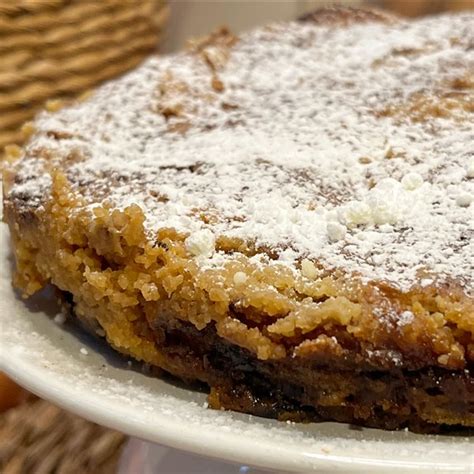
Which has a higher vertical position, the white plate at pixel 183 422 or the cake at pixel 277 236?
the cake at pixel 277 236

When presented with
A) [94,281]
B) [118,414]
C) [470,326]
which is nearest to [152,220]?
[94,281]

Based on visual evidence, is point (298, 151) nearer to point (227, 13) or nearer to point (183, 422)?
point (183, 422)

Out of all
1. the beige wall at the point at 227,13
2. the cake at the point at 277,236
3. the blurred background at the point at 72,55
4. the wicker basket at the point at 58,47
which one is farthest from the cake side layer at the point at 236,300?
the beige wall at the point at 227,13

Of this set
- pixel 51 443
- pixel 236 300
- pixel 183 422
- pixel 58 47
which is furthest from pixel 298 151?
pixel 58 47

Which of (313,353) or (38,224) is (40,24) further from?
(313,353)

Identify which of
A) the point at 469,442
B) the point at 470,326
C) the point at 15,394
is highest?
the point at 470,326

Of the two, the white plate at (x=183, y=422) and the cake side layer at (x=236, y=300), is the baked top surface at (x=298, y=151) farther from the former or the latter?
the white plate at (x=183, y=422)

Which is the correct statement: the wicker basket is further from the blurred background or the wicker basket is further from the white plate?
the white plate
